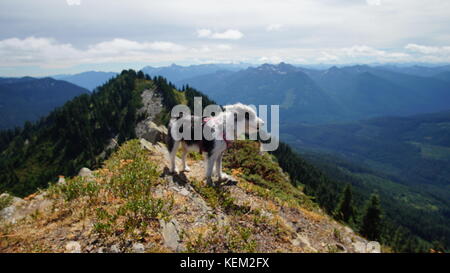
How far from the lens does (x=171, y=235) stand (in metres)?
7.18

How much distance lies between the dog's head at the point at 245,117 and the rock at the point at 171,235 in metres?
4.52

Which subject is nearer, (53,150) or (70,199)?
(70,199)

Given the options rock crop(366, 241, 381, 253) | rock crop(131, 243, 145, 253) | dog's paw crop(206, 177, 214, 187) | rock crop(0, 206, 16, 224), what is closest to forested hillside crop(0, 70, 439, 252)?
rock crop(366, 241, 381, 253)

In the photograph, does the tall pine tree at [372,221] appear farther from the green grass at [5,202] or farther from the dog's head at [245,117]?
the green grass at [5,202]

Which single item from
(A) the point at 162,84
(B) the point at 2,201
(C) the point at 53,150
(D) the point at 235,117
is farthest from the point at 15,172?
(D) the point at 235,117

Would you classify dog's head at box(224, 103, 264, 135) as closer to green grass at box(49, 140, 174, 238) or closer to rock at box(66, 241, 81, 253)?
green grass at box(49, 140, 174, 238)

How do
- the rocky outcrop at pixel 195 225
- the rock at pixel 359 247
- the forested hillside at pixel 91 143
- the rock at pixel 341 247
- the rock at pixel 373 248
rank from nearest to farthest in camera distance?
the rocky outcrop at pixel 195 225
the rock at pixel 341 247
the rock at pixel 359 247
the rock at pixel 373 248
the forested hillside at pixel 91 143

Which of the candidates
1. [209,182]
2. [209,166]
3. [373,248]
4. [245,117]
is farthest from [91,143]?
[373,248]

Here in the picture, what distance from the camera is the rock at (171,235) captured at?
270 inches

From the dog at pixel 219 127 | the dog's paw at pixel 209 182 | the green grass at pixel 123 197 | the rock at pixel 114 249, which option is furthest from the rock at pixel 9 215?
the dog's paw at pixel 209 182

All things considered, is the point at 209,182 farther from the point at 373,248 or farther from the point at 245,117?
the point at 373,248
